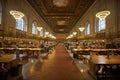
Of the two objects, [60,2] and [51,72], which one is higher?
[60,2]

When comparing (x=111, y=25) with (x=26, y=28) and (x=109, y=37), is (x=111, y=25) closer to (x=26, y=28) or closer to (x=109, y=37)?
(x=109, y=37)

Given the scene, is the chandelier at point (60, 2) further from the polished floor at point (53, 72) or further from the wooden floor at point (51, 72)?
the wooden floor at point (51, 72)

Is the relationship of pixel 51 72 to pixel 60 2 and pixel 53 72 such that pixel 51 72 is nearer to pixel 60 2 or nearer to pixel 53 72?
pixel 53 72

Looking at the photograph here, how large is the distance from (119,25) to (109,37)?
172 centimetres

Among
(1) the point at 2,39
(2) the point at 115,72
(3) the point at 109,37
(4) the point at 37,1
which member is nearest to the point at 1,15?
(1) the point at 2,39

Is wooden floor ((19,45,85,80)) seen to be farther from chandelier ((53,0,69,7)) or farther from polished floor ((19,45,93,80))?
chandelier ((53,0,69,7))

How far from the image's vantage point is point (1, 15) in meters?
14.4

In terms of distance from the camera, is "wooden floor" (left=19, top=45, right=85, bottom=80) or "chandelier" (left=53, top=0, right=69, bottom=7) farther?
"chandelier" (left=53, top=0, right=69, bottom=7)

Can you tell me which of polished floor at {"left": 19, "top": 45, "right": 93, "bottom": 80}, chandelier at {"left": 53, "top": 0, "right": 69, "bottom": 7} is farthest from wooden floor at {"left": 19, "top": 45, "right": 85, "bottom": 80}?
chandelier at {"left": 53, "top": 0, "right": 69, "bottom": 7}

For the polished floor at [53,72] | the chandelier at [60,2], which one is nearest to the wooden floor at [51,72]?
the polished floor at [53,72]

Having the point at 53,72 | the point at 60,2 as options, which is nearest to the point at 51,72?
the point at 53,72

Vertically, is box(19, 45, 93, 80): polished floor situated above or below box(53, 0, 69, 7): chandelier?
below

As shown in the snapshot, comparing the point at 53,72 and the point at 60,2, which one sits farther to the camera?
the point at 60,2

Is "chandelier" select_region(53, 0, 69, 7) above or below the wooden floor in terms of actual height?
above
